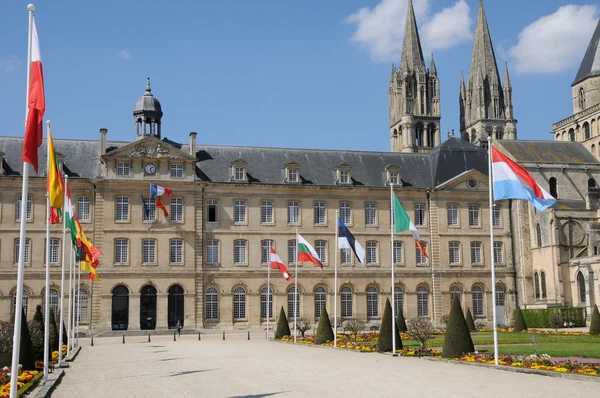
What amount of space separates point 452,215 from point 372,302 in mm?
8432

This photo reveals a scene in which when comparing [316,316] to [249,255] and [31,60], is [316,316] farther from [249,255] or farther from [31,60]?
[31,60]

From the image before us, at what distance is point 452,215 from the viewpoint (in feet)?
181

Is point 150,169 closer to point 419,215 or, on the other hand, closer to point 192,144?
point 192,144

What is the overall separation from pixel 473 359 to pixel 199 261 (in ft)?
99.7

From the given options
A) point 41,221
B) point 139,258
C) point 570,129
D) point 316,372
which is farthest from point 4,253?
point 570,129

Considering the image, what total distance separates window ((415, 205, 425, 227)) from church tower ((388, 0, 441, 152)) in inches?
1322

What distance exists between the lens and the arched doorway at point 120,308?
49156mm

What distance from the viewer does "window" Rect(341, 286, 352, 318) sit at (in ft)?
173

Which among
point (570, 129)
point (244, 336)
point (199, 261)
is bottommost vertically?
point (244, 336)

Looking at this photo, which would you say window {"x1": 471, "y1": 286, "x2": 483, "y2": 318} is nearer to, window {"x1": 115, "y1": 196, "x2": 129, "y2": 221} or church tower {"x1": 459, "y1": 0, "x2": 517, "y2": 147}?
window {"x1": 115, "y1": 196, "x2": 129, "y2": 221}

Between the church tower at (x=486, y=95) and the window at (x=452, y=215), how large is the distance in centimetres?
3679

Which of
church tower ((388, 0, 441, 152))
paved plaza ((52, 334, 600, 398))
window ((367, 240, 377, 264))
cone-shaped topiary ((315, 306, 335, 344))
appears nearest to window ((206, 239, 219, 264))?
window ((367, 240, 377, 264))

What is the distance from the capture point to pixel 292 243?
52625mm

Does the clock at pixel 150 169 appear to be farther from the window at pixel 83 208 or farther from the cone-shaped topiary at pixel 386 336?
the cone-shaped topiary at pixel 386 336
